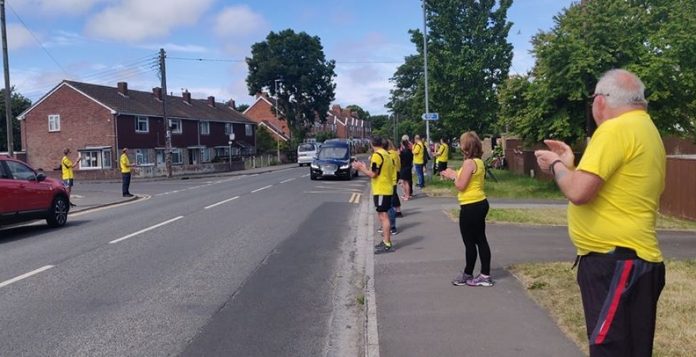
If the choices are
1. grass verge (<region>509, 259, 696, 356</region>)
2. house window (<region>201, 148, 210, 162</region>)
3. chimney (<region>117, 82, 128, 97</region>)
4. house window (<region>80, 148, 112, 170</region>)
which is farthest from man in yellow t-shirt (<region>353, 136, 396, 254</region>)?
house window (<region>201, 148, 210, 162</region>)

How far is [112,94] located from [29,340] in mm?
50185

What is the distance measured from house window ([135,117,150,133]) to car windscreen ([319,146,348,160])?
81.2ft

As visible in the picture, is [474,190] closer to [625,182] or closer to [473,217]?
[473,217]

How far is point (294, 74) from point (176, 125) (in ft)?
67.2

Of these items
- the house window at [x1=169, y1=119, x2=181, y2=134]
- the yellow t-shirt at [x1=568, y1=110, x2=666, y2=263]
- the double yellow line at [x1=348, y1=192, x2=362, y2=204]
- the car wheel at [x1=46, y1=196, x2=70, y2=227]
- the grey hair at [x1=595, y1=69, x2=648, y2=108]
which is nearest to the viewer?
the yellow t-shirt at [x1=568, y1=110, x2=666, y2=263]

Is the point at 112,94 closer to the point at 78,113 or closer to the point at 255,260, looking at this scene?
the point at 78,113

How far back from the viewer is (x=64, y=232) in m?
12.9

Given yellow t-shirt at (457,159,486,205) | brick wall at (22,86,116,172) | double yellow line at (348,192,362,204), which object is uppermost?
brick wall at (22,86,116,172)

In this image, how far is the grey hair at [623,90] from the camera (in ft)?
10.3

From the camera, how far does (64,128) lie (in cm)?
4928

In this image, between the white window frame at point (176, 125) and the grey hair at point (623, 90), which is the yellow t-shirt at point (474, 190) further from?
the white window frame at point (176, 125)

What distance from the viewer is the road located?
218 inches

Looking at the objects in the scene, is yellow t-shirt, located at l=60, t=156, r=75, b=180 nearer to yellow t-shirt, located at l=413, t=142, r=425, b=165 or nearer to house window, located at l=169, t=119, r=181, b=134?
yellow t-shirt, located at l=413, t=142, r=425, b=165

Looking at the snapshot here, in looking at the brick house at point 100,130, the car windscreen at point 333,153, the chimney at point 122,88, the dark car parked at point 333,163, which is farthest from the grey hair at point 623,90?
the chimney at point 122,88
